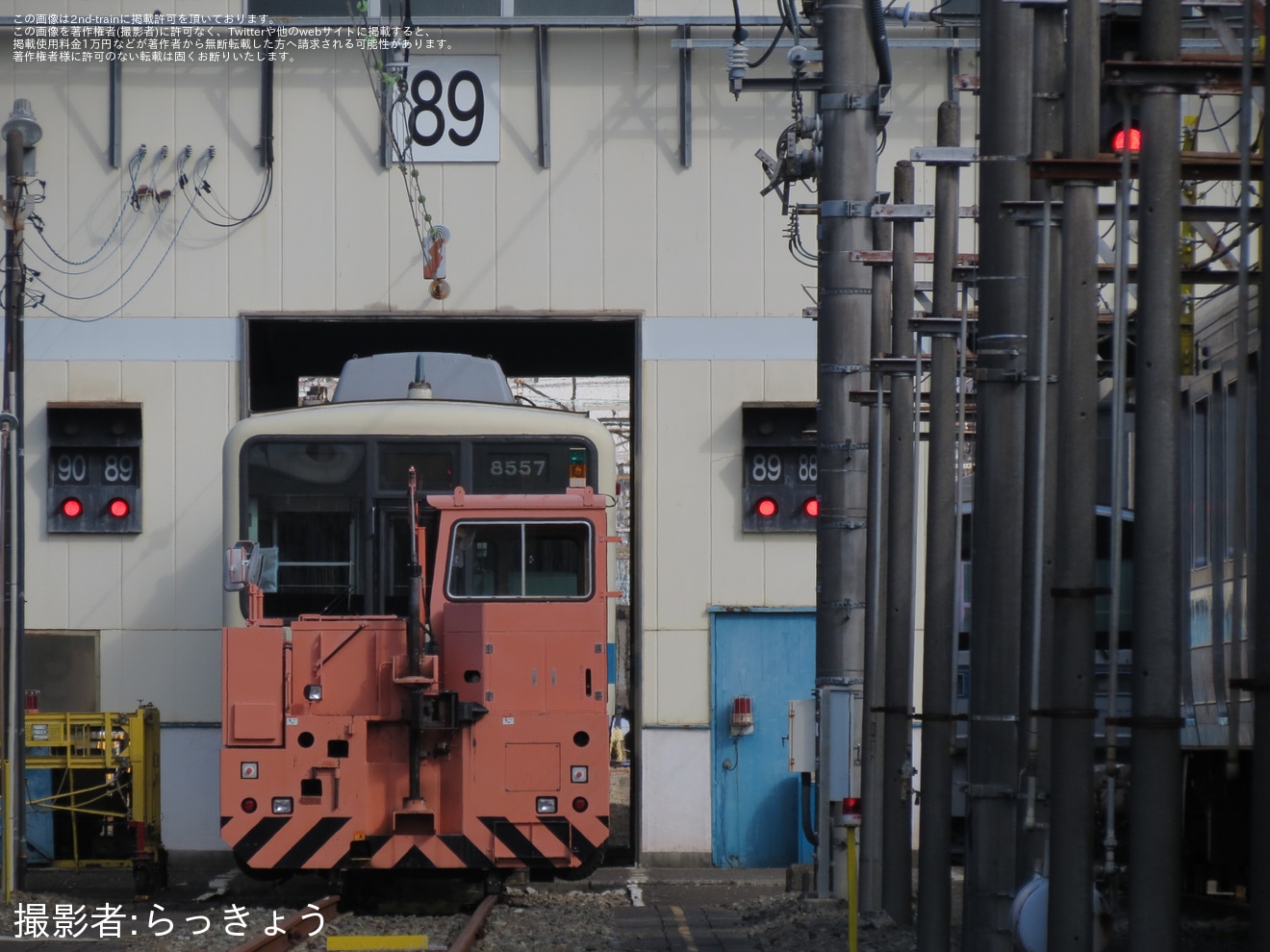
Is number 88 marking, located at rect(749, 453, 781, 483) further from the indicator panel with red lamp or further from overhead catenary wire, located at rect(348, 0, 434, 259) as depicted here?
the indicator panel with red lamp

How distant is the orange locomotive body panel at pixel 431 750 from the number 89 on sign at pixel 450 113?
24.4ft

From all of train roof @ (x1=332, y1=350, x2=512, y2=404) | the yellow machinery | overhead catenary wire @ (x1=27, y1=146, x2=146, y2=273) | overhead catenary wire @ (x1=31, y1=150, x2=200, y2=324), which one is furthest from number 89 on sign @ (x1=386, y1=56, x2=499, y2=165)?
the yellow machinery

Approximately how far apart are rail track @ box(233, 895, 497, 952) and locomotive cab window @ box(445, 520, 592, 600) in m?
2.24

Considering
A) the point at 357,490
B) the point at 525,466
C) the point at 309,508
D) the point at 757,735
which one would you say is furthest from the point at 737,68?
the point at 757,735

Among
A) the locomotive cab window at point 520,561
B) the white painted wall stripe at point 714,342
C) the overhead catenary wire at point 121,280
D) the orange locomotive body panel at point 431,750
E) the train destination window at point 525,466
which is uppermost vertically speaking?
the overhead catenary wire at point 121,280

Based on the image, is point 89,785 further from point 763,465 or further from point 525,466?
point 763,465

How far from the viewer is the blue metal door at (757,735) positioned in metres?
18.4

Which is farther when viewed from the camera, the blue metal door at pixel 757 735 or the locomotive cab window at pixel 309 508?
the blue metal door at pixel 757 735

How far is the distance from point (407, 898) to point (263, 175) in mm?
8568

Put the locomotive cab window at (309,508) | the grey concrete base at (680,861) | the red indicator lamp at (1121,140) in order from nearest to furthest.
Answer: the red indicator lamp at (1121,140), the locomotive cab window at (309,508), the grey concrete base at (680,861)

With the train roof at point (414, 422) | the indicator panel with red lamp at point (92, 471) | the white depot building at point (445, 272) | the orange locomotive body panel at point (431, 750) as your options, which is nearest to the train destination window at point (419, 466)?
the train roof at point (414, 422)

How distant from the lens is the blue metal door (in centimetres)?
1839

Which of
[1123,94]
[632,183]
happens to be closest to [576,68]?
[632,183]

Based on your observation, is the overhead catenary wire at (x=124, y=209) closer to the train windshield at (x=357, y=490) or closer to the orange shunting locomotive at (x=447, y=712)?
the train windshield at (x=357, y=490)
